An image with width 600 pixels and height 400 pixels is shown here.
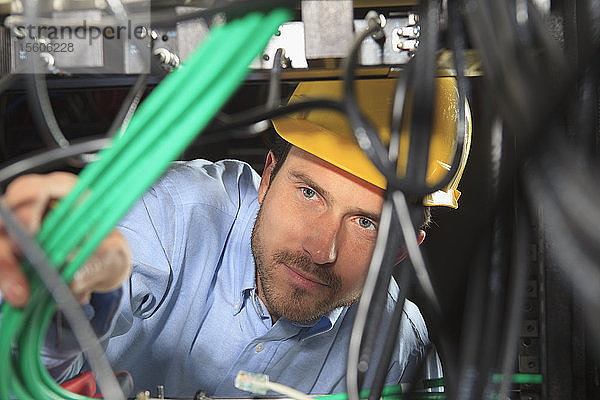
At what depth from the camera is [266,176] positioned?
35.6 inches

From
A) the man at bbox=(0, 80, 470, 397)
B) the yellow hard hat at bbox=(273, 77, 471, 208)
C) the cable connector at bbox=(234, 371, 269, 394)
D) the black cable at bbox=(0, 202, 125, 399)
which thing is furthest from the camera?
the man at bbox=(0, 80, 470, 397)

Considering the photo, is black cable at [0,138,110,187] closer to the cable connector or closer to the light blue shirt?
the cable connector

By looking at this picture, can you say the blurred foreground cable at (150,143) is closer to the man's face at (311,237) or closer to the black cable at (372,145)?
the black cable at (372,145)

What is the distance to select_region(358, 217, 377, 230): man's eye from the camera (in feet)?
2.74

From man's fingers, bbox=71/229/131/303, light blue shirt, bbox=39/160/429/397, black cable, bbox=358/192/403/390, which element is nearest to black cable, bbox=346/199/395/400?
black cable, bbox=358/192/403/390

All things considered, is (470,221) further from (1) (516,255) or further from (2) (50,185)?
(2) (50,185)

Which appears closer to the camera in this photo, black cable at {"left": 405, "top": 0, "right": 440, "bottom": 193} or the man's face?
black cable at {"left": 405, "top": 0, "right": 440, "bottom": 193}

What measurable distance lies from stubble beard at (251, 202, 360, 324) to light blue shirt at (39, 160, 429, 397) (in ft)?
0.05

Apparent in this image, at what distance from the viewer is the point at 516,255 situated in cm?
42

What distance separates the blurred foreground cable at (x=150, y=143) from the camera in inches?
15.1

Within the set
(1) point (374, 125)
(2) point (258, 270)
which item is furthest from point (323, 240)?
(1) point (374, 125)

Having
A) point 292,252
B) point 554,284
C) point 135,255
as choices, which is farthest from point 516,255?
point 135,255

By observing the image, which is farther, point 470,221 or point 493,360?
point 470,221

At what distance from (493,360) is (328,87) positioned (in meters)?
0.45
